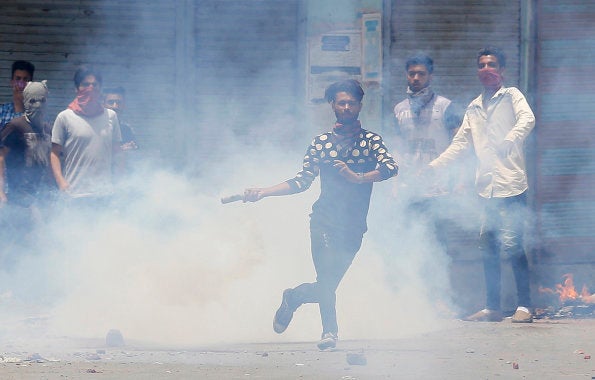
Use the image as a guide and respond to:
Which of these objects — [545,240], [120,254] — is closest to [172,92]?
[120,254]

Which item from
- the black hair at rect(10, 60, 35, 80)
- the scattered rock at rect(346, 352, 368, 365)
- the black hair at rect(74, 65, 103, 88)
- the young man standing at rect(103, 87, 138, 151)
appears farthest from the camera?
the black hair at rect(10, 60, 35, 80)

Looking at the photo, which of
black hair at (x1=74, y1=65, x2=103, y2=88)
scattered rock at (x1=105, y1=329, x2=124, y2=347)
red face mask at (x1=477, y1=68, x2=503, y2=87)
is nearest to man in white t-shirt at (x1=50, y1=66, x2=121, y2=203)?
black hair at (x1=74, y1=65, x2=103, y2=88)

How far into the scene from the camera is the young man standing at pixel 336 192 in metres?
7.37

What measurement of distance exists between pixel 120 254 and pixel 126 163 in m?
1.02

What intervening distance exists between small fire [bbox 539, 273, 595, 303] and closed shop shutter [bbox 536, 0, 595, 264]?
0.99 metres

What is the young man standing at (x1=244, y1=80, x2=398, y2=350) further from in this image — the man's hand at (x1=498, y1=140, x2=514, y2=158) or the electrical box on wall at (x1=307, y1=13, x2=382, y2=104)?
the electrical box on wall at (x1=307, y1=13, x2=382, y2=104)

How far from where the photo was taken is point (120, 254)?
899 cm

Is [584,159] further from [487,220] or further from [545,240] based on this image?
[487,220]

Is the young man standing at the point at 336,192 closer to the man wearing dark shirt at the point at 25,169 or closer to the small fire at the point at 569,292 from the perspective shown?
the man wearing dark shirt at the point at 25,169

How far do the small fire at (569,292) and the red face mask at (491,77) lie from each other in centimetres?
198

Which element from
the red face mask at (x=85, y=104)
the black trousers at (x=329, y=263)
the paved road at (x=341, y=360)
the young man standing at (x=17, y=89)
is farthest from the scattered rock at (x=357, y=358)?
the young man standing at (x=17, y=89)

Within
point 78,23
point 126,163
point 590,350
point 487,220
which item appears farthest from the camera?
point 78,23

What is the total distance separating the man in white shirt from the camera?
8.78 meters

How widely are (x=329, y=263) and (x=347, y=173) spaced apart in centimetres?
58
